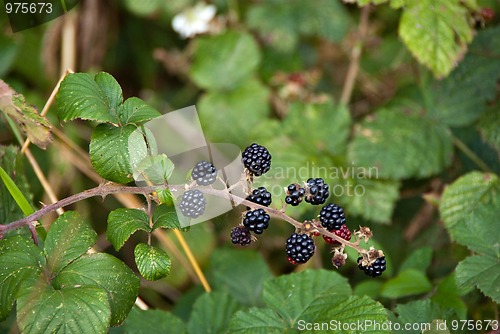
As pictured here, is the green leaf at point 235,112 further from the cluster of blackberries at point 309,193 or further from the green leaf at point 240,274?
the cluster of blackberries at point 309,193

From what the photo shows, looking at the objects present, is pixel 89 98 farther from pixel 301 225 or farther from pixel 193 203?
pixel 301 225

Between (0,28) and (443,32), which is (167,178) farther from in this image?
(0,28)

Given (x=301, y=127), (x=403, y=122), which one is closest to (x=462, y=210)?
(x=403, y=122)

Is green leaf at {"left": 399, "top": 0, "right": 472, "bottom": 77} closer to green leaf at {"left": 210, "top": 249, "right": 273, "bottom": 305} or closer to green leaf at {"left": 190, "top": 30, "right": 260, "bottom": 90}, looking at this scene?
green leaf at {"left": 190, "top": 30, "right": 260, "bottom": 90}

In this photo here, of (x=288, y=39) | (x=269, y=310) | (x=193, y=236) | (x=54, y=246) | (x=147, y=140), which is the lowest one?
(x=193, y=236)

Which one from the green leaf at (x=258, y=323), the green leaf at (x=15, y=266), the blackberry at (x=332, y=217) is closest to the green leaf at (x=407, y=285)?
the green leaf at (x=258, y=323)

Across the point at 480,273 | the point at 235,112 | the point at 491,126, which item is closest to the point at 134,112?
the point at 480,273
